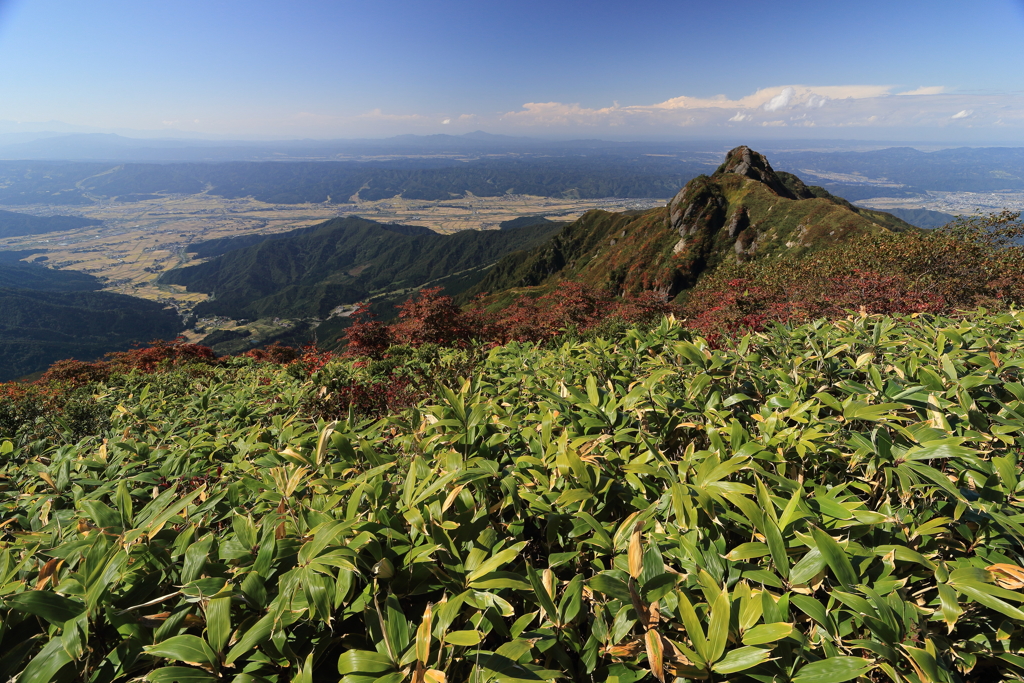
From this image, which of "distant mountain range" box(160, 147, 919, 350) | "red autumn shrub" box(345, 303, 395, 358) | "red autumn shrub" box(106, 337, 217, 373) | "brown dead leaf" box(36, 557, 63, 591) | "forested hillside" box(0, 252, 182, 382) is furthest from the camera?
"forested hillside" box(0, 252, 182, 382)

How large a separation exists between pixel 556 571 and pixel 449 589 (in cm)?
51

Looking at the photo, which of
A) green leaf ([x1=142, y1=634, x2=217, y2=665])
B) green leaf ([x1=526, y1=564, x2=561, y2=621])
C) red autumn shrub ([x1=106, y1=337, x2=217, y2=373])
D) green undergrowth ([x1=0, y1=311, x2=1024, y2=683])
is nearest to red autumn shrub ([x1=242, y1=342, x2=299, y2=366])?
red autumn shrub ([x1=106, y1=337, x2=217, y2=373])

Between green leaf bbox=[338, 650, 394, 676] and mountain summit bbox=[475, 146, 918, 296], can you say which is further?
mountain summit bbox=[475, 146, 918, 296]

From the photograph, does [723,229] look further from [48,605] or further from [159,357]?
[48,605]

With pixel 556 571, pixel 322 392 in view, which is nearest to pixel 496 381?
pixel 322 392

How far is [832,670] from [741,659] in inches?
10.0

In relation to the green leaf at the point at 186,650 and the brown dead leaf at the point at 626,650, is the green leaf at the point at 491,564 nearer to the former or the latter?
the brown dead leaf at the point at 626,650

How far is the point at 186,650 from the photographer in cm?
108

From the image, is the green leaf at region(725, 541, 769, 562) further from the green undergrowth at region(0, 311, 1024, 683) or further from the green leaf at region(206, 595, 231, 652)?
the green leaf at region(206, 595, 231, 652)

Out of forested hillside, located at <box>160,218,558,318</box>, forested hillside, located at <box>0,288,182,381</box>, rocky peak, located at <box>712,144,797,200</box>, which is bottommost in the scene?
forested hillside, located at <box>0,288,182,381</box>

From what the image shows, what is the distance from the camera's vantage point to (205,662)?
108 centimetres

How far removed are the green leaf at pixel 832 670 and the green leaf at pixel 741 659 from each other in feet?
0.45

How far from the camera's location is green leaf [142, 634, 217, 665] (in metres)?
1.06

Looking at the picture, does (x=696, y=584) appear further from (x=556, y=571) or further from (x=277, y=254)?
(x=277, y=254)
